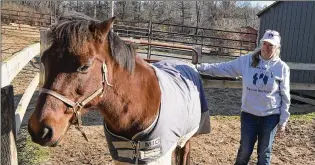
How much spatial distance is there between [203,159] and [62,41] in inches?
112

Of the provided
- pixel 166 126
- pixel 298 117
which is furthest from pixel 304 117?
pixel 166 126

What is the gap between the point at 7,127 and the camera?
1.92m

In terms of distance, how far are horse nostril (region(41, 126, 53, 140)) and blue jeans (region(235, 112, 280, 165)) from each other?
2.05m

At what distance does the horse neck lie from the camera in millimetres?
2051

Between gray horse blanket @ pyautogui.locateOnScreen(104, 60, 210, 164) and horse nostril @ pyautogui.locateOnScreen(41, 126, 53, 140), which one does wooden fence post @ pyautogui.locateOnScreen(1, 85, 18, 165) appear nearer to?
horse nostril @ pyautogui.locateOnScreen(41, 126, 53, 140)

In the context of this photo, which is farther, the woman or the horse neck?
the woman

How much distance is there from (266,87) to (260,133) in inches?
19.0

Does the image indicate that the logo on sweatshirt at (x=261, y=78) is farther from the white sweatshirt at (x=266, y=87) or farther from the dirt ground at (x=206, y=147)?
the dirt ground at (x=206, y=147)

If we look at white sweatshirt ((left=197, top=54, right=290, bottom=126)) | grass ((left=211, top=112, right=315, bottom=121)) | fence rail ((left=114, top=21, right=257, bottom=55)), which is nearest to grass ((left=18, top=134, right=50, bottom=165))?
white sweatshirt ((left=197, top=54, right=290, bottom=126))

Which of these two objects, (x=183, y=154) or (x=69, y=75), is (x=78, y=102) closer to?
(x=69, y=75)

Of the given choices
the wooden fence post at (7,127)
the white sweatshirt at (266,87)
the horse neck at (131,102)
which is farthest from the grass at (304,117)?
the wooden fence post at (7,127)

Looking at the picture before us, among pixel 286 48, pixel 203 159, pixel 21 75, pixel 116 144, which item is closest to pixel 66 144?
pixel 203 159

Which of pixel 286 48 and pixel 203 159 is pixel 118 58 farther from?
pixel 286 48

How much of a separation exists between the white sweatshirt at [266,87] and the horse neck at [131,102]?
1.12 m
